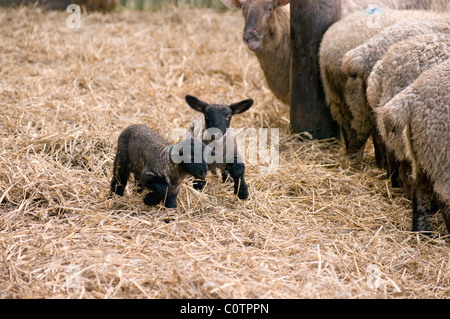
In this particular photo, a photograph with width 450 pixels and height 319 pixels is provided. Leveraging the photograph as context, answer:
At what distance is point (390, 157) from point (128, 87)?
3.42m

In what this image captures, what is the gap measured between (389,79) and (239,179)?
1.45 meters

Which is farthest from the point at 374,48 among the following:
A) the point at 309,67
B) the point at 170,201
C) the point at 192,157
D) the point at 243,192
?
the point at 170,201

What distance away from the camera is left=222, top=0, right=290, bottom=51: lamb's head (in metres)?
5.87

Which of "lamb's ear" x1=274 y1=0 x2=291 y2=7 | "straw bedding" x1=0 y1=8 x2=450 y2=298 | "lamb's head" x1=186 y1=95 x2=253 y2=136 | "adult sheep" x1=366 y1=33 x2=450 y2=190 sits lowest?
"straw bedding" x1=0 y1=8 x2=450 y2=298

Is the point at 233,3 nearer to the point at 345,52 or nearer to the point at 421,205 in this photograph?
the point at 345,52

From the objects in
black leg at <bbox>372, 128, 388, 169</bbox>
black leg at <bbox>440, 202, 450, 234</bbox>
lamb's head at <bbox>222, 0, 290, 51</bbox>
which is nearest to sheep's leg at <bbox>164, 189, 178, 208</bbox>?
black leg at <bbox>440, 202, 450, 234</bbox>

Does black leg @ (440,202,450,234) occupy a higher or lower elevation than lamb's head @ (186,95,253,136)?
lower

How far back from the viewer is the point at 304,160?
17.0 ft

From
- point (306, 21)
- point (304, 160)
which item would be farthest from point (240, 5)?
point (304, 160)

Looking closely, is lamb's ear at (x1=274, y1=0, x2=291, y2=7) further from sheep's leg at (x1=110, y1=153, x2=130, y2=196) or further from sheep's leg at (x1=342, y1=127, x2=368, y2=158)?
sheep's leg at (x1=110, y1=153, x2=130, y2=196)

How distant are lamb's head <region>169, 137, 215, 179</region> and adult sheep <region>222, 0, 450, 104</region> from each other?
8.44 feet

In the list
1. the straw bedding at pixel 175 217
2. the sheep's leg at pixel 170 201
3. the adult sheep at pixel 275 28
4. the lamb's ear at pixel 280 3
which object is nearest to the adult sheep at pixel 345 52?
the straw bedding at pixel 175 217

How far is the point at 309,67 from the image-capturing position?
18.2ft
